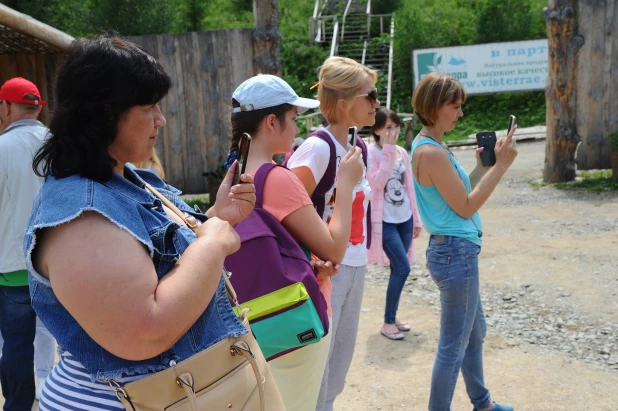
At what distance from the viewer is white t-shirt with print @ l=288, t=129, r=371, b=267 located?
3.23 m

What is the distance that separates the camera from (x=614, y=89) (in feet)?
41.2

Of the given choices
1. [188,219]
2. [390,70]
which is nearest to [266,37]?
[188,219]

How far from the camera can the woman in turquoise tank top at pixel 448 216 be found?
3553mm

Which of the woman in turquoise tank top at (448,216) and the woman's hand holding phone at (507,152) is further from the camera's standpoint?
the woman's hand holding phone at (507,152)

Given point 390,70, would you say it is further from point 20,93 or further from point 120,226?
point 120,226

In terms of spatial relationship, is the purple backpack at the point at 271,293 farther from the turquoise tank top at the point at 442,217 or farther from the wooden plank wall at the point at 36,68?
the wooden plank wall at the point at 36,68

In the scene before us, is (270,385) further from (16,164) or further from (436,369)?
(16,164)

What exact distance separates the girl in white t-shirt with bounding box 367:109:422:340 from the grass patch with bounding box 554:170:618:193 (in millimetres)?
6161

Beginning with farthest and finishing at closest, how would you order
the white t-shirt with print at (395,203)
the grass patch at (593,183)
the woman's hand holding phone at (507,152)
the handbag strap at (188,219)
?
the grass patch at (593,183)
the white t-shirt with print at (395,203)
the woman's hand holding phone at (507,152)
the handbag strap at (188,219)

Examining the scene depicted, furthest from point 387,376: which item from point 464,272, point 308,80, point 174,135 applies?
point 308,80

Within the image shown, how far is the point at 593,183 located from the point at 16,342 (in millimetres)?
9824

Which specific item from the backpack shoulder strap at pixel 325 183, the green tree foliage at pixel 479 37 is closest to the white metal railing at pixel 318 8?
the green tree foliage at pixel 479 37

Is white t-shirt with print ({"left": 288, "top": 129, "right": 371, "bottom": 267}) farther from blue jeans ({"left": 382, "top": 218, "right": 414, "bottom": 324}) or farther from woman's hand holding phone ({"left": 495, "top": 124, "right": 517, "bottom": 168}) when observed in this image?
blue jeans ({"left": 382, "top": 218, "right": 414, "bottom": 324})

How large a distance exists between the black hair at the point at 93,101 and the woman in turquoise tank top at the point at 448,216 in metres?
2.19
